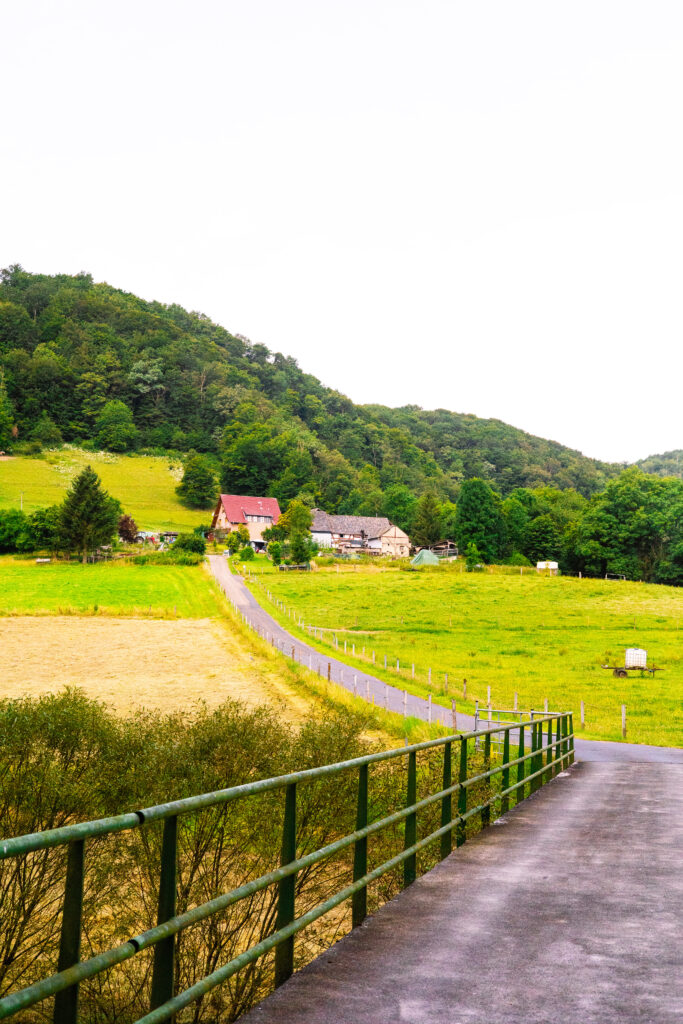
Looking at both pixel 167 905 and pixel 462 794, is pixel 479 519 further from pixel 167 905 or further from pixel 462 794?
pixel 167 905

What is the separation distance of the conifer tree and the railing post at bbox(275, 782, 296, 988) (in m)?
94.2

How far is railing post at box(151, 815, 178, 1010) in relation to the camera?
393 cm

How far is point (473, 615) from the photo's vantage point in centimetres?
6556

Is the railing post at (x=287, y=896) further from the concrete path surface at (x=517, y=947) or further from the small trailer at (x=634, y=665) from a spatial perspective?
the small trailer at (x=634, y=665)

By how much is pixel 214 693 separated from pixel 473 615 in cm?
3318

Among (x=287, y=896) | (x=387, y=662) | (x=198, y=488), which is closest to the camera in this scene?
(x=287, y=896)

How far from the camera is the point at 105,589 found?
76.8m

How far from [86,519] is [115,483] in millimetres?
60741

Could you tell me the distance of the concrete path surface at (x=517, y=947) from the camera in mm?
4871

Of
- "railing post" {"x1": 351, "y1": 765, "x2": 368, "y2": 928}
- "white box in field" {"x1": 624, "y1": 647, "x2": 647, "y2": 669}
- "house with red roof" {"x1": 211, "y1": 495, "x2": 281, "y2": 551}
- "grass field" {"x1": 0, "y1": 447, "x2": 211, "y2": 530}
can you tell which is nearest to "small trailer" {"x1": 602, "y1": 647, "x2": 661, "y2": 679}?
"white box in field" {"x1": 624, "y1": 647, "x2": 647, "y2": 669}

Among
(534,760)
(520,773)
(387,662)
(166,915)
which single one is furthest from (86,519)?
(166,915)

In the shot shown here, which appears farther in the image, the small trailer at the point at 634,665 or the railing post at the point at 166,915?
the small trailer at the point at 634,665

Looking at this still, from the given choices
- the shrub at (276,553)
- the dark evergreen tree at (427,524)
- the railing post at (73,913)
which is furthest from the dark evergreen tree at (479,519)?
the railing post at (73,913)

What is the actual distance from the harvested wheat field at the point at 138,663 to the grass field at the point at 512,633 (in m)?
5.81
